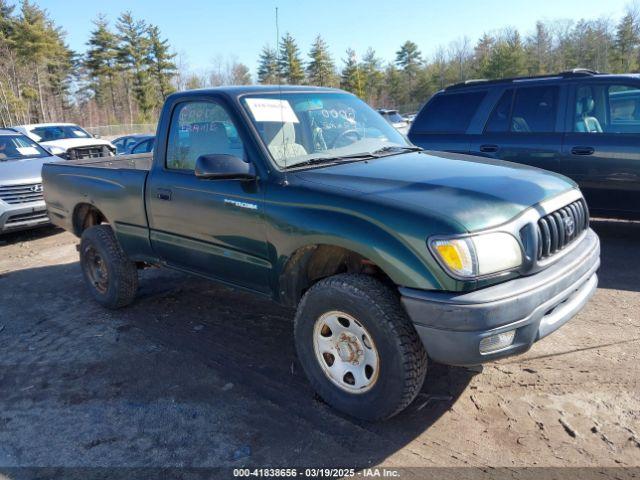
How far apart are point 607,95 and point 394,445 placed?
4913mm

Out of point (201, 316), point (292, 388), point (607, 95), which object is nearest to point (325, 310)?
point (292, 388)

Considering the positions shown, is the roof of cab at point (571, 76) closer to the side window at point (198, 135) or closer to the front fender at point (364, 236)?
the side window at point (198, 135)

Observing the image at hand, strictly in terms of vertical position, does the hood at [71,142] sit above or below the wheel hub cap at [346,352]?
above

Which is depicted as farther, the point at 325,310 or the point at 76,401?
the point at 76,401

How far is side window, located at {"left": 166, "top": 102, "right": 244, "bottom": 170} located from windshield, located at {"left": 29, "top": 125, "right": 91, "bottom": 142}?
1349 centimetres

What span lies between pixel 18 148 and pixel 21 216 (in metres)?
1.96

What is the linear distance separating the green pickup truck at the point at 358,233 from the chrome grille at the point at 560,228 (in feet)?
0.04

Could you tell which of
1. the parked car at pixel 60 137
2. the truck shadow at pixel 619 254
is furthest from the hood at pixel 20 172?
the truck shadow at pixel 619 254

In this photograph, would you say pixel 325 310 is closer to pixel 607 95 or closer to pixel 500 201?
pixel 500 201

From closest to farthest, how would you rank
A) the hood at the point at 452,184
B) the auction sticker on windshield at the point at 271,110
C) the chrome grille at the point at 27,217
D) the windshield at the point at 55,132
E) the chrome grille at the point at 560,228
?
the hood at the point at 452,184
the chrome grille at the point at 560,228
the auction sticker on windshield at the point at 271,110
the chrome grille at the point at 27,217
the windshield at the point at 55,132

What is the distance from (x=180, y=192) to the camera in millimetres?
3861

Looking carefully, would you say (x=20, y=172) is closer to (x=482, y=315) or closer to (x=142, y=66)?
(x=482, y=315)

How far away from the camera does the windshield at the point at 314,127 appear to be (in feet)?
11.4

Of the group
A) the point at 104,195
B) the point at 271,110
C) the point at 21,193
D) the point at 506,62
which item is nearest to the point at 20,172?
the point at 21,193
